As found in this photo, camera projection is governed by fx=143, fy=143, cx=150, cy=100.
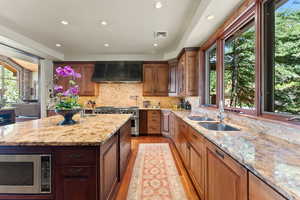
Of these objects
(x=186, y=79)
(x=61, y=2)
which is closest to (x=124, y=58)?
(x=186, y=79)

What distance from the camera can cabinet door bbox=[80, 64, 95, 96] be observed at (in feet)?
17.0

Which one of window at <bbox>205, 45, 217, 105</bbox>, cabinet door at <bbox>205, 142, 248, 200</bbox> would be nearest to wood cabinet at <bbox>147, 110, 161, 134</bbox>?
window at <bbox>205, 45, 217, 105</bbox>

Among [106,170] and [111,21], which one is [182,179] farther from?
[111,21]

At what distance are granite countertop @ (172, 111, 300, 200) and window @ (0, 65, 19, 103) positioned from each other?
218 inches

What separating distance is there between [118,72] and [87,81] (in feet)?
3.94

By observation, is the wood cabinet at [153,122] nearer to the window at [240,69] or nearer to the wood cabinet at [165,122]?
the wood cabinet at [165,122]

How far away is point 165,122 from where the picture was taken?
471cm

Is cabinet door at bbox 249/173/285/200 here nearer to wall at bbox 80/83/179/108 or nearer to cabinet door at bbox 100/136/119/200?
cabinet door at bbox 100/136/119/200

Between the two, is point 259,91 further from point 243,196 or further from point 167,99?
point 167,99

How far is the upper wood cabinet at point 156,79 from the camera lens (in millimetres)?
5152

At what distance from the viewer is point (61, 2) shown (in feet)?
7.70

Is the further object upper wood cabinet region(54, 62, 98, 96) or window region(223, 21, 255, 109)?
upper wood cabinet region(54, 62, 98, 96)

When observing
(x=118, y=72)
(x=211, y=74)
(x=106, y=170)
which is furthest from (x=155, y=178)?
(x=118, y=72)

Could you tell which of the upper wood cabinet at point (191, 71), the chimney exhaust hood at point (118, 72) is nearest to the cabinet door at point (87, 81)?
the chimney exhaust hood at point (118, 72)
